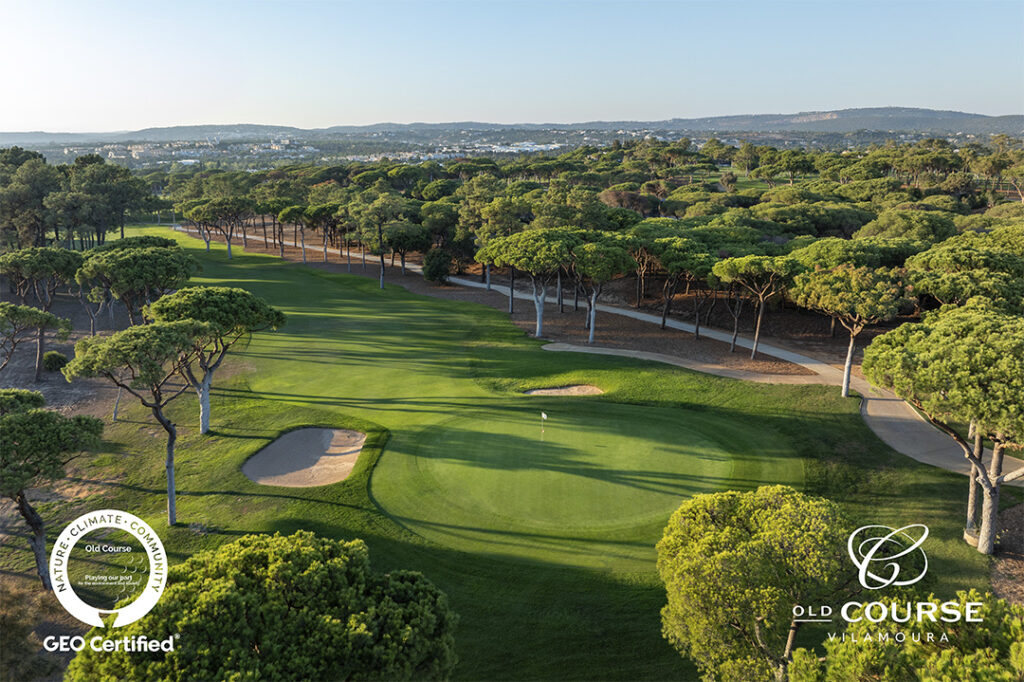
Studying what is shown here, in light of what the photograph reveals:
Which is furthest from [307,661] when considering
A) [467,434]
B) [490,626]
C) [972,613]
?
[467,434]

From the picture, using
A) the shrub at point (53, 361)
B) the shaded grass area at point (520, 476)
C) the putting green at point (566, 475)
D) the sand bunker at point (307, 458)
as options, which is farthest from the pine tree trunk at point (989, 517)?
the shrub at point (53, 361)

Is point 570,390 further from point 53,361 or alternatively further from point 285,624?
point 53,361

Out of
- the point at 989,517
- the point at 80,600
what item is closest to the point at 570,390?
the point at 989,517

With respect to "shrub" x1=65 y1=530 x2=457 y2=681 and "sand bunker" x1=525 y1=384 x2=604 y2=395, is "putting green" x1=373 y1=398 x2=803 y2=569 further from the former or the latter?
"shrub" x1=65 y1=530 x2=457 y2=681

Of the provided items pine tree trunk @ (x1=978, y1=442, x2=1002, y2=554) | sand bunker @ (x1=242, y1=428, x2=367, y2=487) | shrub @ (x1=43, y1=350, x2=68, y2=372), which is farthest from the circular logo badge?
shrub @ (x1=43, y1=350, x2=68, y2=372)

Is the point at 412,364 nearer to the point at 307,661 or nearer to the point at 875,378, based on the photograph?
the point at 875,378

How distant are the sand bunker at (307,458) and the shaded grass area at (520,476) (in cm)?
73

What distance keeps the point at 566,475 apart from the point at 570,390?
12.3 metres

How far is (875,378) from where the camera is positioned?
2269 cm

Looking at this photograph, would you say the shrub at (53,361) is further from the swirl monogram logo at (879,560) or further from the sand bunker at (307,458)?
the swirl monogram logo at (879,560)

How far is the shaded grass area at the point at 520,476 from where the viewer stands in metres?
18.7

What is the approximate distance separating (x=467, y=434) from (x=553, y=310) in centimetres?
3260

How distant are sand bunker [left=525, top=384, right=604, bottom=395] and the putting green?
293cm

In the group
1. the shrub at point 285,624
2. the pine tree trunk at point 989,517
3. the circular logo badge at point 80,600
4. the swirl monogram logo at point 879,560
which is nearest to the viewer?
the shrub at point 285,624
